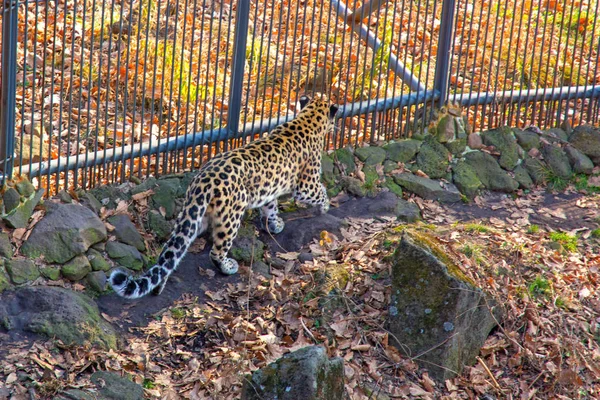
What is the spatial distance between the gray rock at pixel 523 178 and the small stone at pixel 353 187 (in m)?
2.02

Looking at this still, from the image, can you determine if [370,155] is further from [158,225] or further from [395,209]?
[158,225]

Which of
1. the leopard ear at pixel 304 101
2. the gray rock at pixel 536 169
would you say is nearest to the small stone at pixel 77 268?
the leopard ear at pixel 304 101

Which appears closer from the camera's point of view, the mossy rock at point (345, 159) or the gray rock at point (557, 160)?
the mossy rock at point (345, 159)

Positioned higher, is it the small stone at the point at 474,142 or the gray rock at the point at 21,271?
the small stone at the point at 474,142

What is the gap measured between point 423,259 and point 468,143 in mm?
3627

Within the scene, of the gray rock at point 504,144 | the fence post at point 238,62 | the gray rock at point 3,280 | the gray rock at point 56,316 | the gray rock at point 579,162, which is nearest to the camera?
the gray rock at point 56,316

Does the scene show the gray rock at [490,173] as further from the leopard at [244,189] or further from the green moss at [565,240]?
the leopard at [244,189]

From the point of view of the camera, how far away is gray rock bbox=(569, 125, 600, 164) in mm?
10594

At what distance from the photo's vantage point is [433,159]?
988 cm

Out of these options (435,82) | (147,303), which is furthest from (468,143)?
(147,303)

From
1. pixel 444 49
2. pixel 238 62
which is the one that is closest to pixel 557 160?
pixel 444 49

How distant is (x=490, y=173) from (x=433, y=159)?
688mm

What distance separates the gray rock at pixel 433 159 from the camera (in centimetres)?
980

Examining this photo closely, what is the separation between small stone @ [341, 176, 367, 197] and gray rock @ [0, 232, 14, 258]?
142 inches
